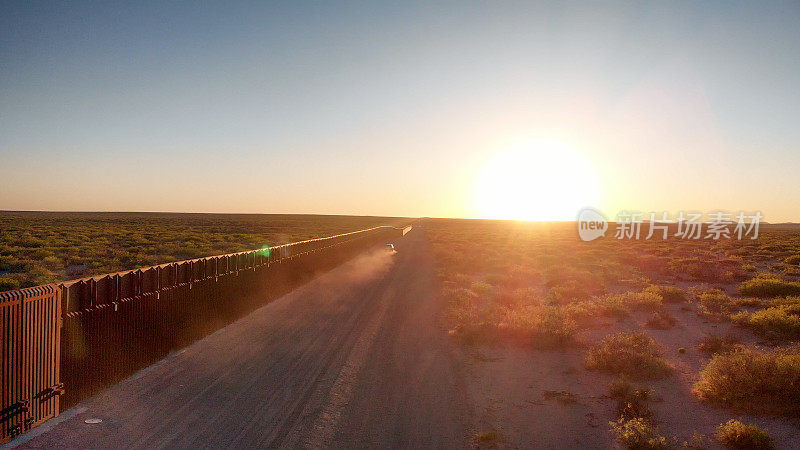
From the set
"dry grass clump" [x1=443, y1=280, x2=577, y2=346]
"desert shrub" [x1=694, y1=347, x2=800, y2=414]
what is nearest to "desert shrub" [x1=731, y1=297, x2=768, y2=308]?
"dry grass clump" [x1=443, y1=280, x2=577, y2=346]

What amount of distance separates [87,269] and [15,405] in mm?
25225

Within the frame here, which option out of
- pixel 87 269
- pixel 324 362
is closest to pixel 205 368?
pixel 324 362

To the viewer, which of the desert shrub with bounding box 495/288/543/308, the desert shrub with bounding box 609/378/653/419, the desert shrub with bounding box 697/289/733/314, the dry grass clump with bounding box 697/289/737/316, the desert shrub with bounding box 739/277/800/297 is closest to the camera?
the desert shrub with bounding box 609/378/653/419

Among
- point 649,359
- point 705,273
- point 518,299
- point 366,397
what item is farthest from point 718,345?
point 705,273

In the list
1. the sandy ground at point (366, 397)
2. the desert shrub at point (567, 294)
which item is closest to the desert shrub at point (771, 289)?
the desert shrub at point (567, 294)

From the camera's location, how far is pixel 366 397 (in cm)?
787

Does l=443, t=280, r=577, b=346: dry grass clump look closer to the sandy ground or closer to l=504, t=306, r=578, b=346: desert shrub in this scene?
l=504, t=306, r=578, b=346: desert shrub

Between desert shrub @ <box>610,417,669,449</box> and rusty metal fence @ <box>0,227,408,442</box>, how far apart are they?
25.2ft

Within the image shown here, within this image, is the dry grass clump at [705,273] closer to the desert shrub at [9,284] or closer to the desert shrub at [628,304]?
the desert shrub at [628,304]

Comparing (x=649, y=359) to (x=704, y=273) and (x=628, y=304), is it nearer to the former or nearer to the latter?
(x=628, y=304)

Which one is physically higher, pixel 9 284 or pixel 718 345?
pixel 718 345

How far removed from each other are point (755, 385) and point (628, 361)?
2284mm

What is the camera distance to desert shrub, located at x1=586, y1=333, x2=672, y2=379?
9664 millimetres

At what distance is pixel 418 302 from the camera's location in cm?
1791
